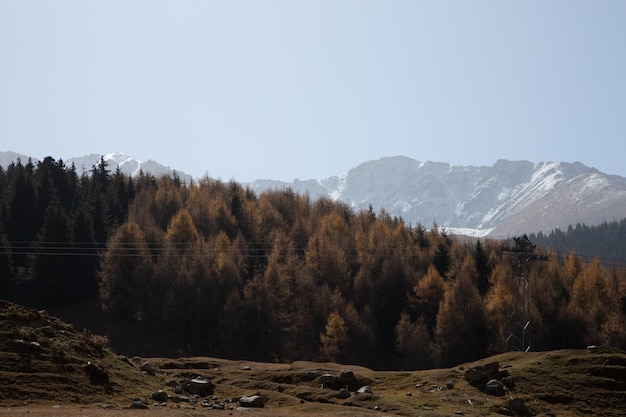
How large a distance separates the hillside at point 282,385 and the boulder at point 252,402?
1.21 feet

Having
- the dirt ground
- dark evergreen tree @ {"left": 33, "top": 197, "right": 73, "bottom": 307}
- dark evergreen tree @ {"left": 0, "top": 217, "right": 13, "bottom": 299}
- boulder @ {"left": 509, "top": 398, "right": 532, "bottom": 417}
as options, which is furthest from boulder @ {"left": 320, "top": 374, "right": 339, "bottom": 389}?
dark evergreen tree @ {"left": 0, "top": 217, "right": 13, "bottom": 299}

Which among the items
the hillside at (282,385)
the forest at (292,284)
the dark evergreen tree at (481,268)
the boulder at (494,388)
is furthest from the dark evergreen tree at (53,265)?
the boulder at (494,388)

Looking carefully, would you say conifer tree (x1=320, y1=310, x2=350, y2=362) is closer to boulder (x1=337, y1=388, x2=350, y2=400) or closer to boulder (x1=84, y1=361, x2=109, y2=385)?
boulder (x1=337, y1=388, x2=350, y2=400)

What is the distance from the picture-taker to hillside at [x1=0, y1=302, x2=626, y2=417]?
41.4 m

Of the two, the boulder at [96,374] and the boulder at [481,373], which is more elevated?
the boulder at [96,374]

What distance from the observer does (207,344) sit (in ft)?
375

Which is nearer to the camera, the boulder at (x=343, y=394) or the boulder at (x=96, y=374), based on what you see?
the boulder at (x=96, y=374)

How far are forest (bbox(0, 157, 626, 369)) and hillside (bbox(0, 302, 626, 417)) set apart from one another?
42985 millimetres

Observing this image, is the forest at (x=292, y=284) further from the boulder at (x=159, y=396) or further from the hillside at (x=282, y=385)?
the boulder at (x=159, y=396)

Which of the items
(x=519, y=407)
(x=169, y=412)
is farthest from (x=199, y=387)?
(x=519, y=407)

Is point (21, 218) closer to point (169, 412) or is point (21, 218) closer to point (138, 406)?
point (138, 406)

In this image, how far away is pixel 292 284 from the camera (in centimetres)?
12275

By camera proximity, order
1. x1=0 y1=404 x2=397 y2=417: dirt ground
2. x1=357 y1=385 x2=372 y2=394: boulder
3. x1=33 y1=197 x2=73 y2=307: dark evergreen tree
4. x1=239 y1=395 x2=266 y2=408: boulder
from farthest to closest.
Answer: x1=33 y1=197 x2=73 y2=307: dark evergreen tree < x1=357 y1=385 x2=372 y2=394: boulder < x1=239 y1=395 x2=266 y2=408: boulder < x1=0 y1=404 x2=397 y2=417: dirt ground

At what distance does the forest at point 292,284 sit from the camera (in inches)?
4412
